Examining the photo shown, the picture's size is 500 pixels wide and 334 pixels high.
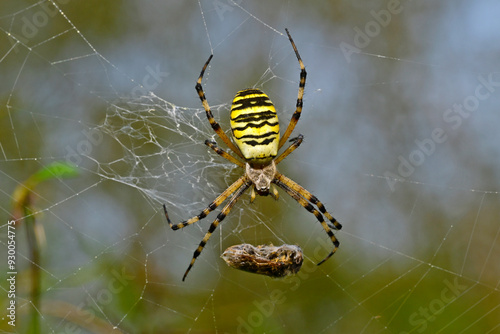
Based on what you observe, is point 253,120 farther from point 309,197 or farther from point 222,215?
point 309,197

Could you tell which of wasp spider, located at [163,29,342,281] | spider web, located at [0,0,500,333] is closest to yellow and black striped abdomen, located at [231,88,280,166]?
wasp spider, located at [163,29,342,281]

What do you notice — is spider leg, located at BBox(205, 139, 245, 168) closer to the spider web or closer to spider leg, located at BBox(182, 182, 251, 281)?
spider leg, located at BBox(182, 182, 251, 281)

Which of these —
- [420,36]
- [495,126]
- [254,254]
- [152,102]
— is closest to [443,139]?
[495,126]

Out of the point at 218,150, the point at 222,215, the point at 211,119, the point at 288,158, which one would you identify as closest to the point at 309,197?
the point at 222,215

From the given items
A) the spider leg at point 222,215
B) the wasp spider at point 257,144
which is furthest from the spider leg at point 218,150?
the spider leg at point 222,215

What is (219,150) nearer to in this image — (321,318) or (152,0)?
(321,318)

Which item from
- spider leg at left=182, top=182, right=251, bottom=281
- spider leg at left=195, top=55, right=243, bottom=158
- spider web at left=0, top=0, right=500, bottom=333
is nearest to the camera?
spider leg at left=195, top=55, right=243, bottom=158

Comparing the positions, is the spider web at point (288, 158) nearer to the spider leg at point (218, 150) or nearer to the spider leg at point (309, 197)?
the spider leg at point (309, 197)
